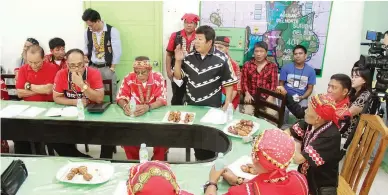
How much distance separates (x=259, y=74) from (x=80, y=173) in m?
2.62

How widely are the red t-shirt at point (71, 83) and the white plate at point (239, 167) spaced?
1653 mm

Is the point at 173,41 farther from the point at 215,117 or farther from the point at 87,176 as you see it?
the point at 87,176

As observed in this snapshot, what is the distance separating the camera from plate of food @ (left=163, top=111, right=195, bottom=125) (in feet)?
9.28

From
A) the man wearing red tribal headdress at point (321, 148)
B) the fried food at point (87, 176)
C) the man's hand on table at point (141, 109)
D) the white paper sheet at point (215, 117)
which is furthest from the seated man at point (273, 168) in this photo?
the man's hand on table at point (141, 109)

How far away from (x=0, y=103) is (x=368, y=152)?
10.3ft

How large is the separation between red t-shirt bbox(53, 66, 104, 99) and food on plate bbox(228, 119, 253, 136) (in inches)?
54.4

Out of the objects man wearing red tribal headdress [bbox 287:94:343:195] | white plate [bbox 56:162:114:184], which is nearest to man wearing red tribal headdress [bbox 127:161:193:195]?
white plate [bbox 56:162:114:184]

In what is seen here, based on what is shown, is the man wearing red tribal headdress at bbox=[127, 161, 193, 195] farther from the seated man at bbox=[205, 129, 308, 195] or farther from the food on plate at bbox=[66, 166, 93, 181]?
the food on plate at bbox=[66, 166, 93, 181]

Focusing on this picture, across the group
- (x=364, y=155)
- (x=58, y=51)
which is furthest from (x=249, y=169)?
(x=58, y=51)

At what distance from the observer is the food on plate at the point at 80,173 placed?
1989mm

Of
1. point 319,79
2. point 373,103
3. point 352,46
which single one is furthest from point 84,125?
point 352,46

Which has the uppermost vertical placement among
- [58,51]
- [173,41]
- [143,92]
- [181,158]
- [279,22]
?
[279,22]

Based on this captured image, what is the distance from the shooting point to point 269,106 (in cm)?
334

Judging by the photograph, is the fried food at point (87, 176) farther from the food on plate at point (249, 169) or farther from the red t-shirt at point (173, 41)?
the red t-shirt at point (173, 41)
